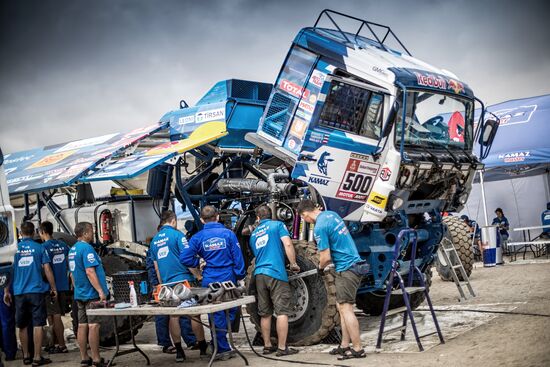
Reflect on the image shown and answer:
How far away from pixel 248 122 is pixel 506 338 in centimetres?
505

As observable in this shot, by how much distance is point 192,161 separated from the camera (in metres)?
11.4

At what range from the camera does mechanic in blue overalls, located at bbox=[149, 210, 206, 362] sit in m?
8.15

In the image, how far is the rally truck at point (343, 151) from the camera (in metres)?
8.47

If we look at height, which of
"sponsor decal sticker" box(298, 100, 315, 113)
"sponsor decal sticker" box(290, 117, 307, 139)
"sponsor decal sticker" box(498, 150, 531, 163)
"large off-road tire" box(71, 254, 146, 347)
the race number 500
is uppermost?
"sponsor decal sticker" box(298, 100, 315, 113)

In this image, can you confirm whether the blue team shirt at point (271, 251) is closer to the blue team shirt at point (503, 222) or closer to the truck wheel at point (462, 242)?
the truck wheel at point (462, 242)

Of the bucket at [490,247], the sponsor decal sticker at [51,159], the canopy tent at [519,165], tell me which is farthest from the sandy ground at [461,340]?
the canopy tent at [519,165]

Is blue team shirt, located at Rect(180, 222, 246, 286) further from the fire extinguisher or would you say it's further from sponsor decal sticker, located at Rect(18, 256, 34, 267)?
the fire extinguisher

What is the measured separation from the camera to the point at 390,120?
8344 mm

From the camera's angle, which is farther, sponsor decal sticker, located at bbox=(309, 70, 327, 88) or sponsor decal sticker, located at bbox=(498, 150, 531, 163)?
sponsor decal sticker, located at bbox=(498, 150, 531, 163)

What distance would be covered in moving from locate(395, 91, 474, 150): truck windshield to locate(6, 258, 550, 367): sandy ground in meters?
2.46

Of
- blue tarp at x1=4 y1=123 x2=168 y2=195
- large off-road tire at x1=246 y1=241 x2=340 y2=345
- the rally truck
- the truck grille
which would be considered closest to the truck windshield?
the rally truck

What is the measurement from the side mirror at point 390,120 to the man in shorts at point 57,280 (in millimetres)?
4798

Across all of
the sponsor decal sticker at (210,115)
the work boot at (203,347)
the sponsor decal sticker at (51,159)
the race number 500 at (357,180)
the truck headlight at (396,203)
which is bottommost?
the work boot at (203,347)

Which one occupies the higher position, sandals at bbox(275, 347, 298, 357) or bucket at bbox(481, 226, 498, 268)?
bucket at bbox(481, 226, 498, 268)
